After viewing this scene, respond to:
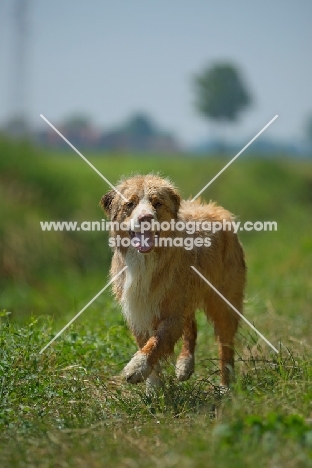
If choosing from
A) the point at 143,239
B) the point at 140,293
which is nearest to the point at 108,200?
the point at 143,239

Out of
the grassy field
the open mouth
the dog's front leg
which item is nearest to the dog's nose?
the open mouth

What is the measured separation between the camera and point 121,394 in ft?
Answer: 23.5

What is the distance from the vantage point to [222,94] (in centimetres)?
2844

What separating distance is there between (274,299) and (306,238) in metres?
6.11

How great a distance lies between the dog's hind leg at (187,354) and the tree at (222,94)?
19550 millimetres

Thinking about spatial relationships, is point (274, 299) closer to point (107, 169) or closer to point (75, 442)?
point (75, 442)

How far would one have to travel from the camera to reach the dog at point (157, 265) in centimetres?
691

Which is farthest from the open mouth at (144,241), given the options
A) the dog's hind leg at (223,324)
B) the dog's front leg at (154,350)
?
the dog's hind leg at (223,324)

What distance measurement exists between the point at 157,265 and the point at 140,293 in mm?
309

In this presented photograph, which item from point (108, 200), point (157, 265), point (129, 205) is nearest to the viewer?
point (129, 205)

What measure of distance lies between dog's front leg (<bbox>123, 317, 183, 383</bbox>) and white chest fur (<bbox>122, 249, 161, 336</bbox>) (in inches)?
6.4

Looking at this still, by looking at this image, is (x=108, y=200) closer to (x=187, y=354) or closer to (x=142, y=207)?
(x=142, y=207)

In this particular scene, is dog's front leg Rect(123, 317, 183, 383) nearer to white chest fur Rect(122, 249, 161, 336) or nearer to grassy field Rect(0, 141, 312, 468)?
white chest fur Rect(122, 249, 161, 336)

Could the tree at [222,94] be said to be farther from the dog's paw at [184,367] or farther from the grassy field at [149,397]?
the dog's paw at [184,367]
